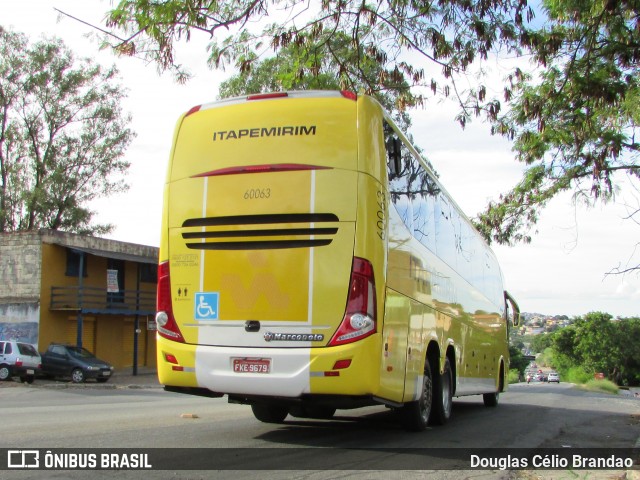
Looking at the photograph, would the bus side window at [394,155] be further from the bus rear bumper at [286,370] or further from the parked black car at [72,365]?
the parked black car at [72,365]

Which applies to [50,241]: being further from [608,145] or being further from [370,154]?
[370,154]

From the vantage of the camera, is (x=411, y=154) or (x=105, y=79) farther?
(x=105, y=79)

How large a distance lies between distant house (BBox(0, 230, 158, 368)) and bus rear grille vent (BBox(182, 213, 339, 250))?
22.3 metres

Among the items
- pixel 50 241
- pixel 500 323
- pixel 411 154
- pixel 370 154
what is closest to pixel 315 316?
pixel 370 154

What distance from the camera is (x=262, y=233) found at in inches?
292

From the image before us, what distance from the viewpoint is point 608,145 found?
556 inches

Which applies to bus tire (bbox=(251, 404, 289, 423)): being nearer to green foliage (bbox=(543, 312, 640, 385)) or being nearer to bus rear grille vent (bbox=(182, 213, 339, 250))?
bus rear grille vent (bbox=(182, 213, 339, 250))

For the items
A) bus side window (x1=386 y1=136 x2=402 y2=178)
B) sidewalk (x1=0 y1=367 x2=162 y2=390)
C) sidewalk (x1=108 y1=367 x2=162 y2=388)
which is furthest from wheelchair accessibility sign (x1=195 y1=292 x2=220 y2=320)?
sidewalk (x1=108 y1=367 x2=162 y2=388)

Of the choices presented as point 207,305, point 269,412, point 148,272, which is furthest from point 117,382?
point 207,305

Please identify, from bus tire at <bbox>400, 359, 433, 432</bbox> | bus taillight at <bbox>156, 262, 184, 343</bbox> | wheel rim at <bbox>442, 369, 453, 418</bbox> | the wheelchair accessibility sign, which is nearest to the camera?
the wheelchair accessibility sign

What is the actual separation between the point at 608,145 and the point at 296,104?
Answer: 8845mm

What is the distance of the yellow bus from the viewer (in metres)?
7.07

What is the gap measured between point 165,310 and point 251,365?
50.2 inches

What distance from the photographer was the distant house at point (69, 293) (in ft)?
102
